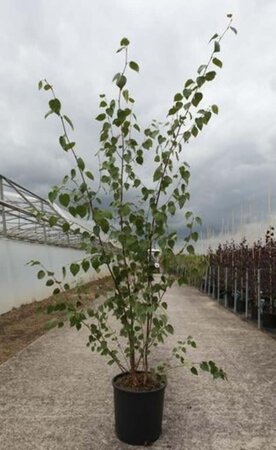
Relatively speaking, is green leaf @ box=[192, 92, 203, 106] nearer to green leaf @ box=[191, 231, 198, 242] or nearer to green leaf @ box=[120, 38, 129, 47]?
green leaf @ box=[120, 38, 129, 47]

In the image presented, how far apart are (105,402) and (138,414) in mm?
852

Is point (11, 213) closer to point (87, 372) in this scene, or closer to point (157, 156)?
point (87, 372)

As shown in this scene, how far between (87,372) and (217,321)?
15.3 ft

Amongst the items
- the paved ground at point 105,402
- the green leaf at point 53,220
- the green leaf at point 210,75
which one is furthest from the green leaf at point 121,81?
the paved ground at point 105,402

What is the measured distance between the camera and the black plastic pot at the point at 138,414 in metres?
2.87

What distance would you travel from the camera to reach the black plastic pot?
2867 millimetres

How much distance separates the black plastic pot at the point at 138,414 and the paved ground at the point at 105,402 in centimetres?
7

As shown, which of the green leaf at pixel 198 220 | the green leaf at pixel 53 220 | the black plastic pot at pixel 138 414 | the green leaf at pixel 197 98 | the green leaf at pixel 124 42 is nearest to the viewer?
the green leaf at pixel 124 42

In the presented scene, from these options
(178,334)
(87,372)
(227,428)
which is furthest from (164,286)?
(178,334)

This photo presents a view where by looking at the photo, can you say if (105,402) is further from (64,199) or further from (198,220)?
(64,199)

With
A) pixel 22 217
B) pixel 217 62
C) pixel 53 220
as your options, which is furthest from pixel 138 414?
pixel 22 217

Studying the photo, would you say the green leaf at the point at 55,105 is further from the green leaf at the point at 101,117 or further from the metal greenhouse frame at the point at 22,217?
the metal greenhouse frame at the point at 22,217

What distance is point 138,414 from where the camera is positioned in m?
2.88

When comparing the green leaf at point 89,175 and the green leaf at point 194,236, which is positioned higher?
the green leaf at point 89,175
